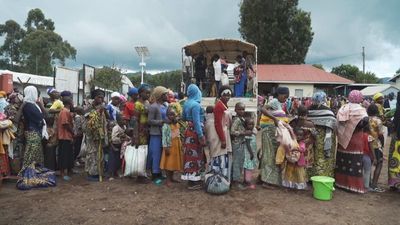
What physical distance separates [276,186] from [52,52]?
37.6 m

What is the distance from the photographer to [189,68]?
39.9ft

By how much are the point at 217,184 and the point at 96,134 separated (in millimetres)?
2318

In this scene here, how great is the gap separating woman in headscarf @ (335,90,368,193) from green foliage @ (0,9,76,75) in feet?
123

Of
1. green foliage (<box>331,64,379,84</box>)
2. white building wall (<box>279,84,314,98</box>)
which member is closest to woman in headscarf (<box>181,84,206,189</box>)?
white building wall (<box>279,84,314,98</box>)

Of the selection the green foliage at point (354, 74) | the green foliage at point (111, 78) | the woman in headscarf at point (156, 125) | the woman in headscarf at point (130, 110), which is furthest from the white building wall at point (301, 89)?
the woman in headscarf at point (156, 125)

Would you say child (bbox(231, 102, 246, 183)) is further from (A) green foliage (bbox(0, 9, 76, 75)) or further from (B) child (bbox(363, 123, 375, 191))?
(A) green foliage (bbox(0, 9, 76, 75))

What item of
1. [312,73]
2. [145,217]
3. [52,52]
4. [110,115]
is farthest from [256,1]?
[145,217]

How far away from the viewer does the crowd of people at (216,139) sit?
544 centimetres

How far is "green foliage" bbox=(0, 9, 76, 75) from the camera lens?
123 feet

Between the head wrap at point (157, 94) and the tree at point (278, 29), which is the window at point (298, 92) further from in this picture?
the head wrap at point (157, 94)

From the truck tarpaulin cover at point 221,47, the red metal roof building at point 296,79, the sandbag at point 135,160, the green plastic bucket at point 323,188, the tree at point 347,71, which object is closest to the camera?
the green plastic bucket at point 323,188

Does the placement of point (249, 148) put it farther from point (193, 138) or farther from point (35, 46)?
point (35, 46)

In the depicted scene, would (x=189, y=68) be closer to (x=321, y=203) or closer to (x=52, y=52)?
(x=321, y=203)

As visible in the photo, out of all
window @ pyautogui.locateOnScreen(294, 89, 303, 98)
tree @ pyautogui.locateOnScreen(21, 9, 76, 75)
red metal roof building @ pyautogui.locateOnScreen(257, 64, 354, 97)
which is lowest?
window @ pyautogui.locateOnScreen(294, 89, 303, 98)
